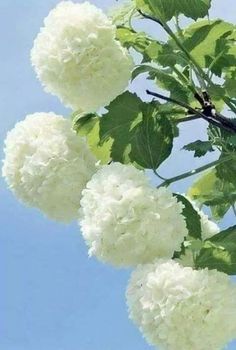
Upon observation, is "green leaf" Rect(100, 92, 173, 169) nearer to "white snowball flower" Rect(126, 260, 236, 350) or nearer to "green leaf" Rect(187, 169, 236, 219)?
"green leaf" Rect(187, 169, 236, 219)

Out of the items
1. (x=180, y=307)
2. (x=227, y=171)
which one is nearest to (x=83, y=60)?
(x=227, y=171)

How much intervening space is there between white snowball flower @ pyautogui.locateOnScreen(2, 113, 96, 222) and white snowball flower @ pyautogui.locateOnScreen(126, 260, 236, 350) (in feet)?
1.17

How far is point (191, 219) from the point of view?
305cm

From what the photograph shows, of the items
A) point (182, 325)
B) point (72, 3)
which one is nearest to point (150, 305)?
point (182, 325)

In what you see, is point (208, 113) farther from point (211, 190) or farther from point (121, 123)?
point (211, 190)

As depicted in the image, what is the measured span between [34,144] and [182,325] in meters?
0.69

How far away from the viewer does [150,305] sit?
2.67 meters

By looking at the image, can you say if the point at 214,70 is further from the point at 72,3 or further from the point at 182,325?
the point at 182,325

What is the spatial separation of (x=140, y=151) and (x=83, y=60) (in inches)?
10.7

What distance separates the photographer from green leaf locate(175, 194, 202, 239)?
3.05 meters

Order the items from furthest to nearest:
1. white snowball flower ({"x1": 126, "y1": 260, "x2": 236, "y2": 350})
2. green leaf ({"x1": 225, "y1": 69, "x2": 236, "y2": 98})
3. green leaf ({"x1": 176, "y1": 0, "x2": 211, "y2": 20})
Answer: green leaf ({"x1": 225, "y1": 69, "x2": 236, "y2": 98})
green leaf ({"x1": 176, "y1": 0, "x2": 211, "y2": 20})
white snowball flower ({"x1": 126, "y1": 260, "x2": 236, "y2": 350})

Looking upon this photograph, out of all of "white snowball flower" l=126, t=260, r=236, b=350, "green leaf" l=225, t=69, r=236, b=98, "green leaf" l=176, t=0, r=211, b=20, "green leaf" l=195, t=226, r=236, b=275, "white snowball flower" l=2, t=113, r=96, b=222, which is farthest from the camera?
"green leaf" l=225, t=69, r=236, b=98

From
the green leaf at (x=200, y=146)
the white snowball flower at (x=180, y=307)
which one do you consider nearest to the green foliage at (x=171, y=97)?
the green leaf at (x=200, y=146)

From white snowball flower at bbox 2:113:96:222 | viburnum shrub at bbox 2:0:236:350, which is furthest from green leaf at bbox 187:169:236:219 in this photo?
white snowball flower at bbox 2:113:96:222
